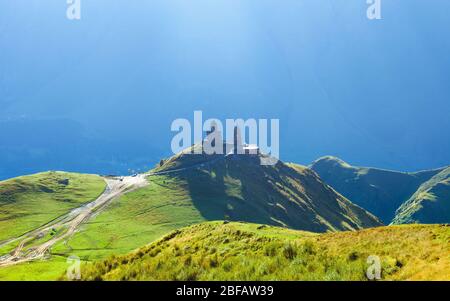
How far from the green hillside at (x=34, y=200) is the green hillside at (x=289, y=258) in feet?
339

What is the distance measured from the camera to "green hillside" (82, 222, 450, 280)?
28.8 m

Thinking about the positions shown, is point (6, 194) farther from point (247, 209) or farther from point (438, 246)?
point (438, 246)

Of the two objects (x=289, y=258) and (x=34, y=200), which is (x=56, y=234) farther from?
(x=289, y=258)

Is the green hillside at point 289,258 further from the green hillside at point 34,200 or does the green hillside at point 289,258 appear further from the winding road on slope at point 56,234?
the green hillside at point 34,200

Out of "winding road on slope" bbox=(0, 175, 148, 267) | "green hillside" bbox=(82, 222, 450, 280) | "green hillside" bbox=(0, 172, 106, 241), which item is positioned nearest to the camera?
"green hillside" bbox=(82, 222, 450, 280)

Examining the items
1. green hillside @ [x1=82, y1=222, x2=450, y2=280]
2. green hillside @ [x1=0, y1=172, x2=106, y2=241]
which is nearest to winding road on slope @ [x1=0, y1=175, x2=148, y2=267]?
green hillside @ [x1=0, y1=172, x2=106, y2=241]

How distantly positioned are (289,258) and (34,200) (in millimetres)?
156221

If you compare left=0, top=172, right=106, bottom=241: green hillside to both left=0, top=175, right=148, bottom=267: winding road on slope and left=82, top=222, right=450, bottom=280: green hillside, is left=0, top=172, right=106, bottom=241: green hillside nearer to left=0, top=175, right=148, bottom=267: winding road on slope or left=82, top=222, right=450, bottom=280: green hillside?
left=0, top=175, right=148, bottom=267: winding road on slope

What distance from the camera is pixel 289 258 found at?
33656 millimetres

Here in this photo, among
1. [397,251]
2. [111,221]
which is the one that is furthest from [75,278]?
[111,221]

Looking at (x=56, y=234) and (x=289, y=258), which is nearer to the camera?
(x=289, y=258)

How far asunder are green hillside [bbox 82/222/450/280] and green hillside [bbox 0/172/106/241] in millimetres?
103420

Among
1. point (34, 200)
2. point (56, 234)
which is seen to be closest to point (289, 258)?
point (56, 234)
